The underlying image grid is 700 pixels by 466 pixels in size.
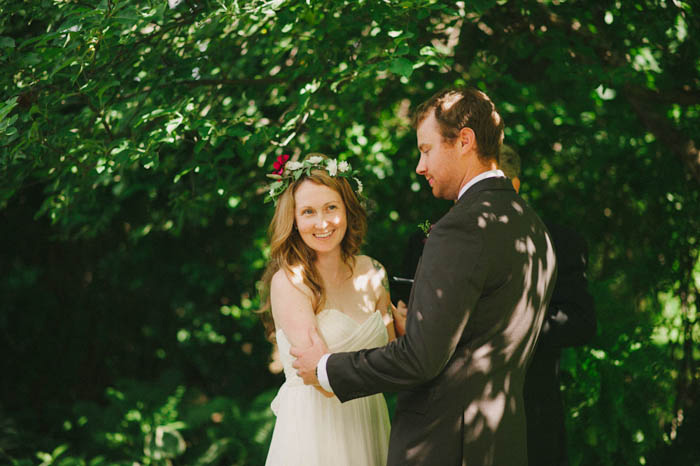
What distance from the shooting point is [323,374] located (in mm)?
2270

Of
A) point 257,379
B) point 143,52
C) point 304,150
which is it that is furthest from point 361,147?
point 257,379

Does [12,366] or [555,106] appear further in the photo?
[12,366]

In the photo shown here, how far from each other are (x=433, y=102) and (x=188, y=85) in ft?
6.56

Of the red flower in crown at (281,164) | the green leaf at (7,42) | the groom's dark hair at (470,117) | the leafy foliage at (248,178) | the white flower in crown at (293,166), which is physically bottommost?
the leafy foliage at (248,178)

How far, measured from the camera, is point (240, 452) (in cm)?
538

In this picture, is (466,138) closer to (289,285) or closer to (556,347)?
(289,285)

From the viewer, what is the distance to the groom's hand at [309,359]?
7.77ft

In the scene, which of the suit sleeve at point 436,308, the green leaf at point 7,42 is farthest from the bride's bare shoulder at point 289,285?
the green leaf at point 7,42

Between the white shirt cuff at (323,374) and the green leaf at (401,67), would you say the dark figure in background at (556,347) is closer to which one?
the green leaf at (401,67)

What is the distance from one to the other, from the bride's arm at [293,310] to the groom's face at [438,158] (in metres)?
0.73

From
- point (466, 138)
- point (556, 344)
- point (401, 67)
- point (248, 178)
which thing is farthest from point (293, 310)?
point (248, 178)

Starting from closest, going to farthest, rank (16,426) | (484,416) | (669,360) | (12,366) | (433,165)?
1. (484,416)
2. (433,165)
3. (669,360)
4. (16,426)
5. (12,366)

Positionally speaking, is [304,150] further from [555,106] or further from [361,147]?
[555,106]

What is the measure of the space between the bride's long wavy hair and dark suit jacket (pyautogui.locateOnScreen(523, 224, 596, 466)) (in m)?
1.07
